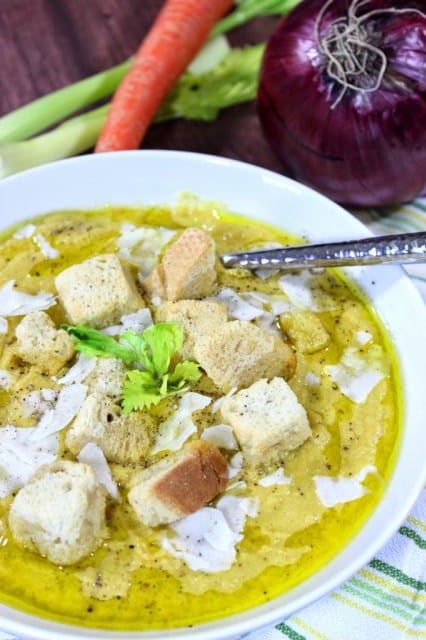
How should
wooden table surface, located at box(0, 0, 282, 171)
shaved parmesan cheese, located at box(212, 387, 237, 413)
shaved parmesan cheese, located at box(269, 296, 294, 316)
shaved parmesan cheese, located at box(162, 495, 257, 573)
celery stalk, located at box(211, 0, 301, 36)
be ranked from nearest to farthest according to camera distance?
1. shaved parmesan cheese, located at box(162, 495, 257, 573)
2. shaved parmesan cheese, located at box(212, 387, 237, 413)
3. shaved parmesan cheese, located at box(269, 296, 294, 316)
4. wooden table surface, located at box(0, 0, 282, 171)
5. celery stalk, located at box(211, 0, 301, 36)

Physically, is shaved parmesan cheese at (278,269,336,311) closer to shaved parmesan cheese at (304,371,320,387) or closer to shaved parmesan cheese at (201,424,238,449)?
shaved parmesan cheese at (304,371,320,387)

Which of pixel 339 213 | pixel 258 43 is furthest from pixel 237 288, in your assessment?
pixel 258 43

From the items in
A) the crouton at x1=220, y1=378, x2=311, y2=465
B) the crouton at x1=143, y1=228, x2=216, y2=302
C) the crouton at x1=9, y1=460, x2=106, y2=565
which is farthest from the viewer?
the crouton at x1=143, y1=228, x2=216, y2=302

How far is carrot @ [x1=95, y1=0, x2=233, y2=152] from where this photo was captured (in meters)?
4.26

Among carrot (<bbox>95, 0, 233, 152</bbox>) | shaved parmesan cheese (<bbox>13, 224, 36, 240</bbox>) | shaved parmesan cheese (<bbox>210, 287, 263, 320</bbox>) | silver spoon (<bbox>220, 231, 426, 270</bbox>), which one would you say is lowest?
shaved parmesan cheese (<bbox>210, 287, 263, 320</bbox>)

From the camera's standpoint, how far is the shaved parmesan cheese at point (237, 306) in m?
3.50

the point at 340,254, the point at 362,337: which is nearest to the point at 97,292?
the point at 340,254

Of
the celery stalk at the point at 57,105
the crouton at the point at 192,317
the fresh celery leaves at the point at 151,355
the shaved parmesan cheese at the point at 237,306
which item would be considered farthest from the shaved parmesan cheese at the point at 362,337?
the celery stalk at the point at 57,105

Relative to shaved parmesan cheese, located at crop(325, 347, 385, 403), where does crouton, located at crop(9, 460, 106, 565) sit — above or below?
above

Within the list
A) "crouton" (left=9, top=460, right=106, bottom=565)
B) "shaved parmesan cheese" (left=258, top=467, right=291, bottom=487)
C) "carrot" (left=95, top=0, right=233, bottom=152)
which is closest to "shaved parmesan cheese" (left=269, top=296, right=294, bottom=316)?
"shaved parmesan cheese" (left=258, top=467, right=291, bottom=487)

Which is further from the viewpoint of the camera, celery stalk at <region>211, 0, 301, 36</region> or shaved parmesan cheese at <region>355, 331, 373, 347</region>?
celery stalk at <region>211, 0, 301, 36</region>

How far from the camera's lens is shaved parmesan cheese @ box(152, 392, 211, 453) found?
3139 millimetres

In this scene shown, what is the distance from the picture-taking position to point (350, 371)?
3400mm

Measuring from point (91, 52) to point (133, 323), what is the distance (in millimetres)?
2121
